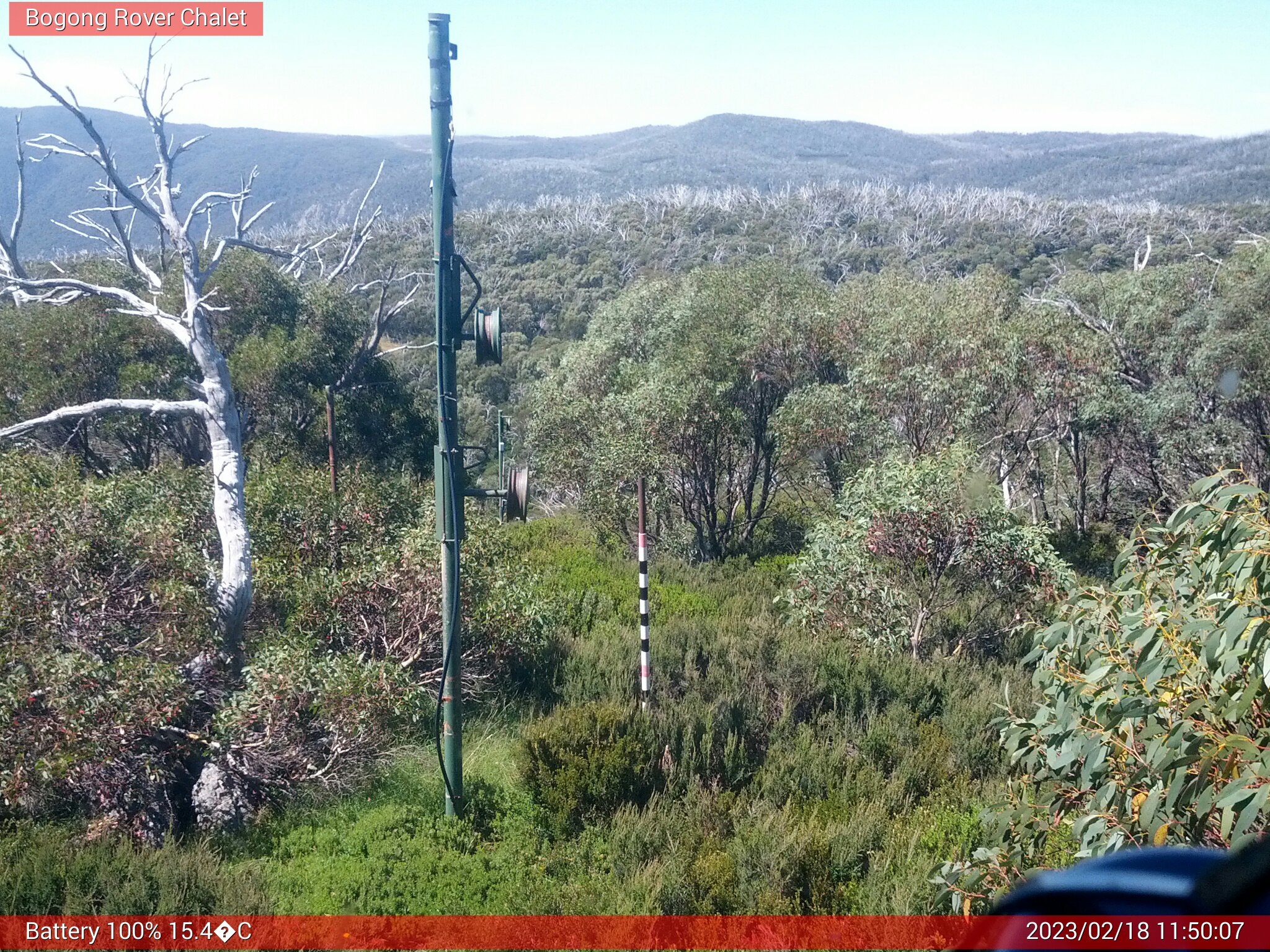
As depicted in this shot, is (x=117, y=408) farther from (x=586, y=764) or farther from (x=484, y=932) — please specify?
(x=484, y=932)

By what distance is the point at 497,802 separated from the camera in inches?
243

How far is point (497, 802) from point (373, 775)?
968mm

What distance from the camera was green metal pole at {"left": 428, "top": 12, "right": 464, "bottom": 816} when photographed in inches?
209

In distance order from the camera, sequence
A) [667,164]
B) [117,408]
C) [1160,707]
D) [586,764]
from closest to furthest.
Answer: [1160,707] → [586,764] → [117,408] → [667,164]

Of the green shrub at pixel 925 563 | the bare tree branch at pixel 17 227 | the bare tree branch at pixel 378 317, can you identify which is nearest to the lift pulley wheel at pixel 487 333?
the bare tree branch at pixel 17 227

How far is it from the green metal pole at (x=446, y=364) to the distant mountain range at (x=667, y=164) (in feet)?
191

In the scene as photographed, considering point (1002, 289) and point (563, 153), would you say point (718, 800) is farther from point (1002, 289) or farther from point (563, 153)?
point (563, 153)

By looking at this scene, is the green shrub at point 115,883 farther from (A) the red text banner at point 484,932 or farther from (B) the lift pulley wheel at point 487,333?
(B) the lift pulley wheel at point 487,333

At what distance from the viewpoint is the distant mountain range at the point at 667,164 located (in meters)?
79.6

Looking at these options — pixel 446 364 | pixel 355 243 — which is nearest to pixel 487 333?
pixel 446 364

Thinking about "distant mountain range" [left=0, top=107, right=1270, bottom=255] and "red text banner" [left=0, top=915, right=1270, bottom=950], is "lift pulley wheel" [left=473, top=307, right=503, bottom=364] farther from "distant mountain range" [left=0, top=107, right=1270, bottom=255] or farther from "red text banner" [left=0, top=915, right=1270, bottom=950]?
"distant mountain range" [left=0, top=107, right=1270, bottom=255]

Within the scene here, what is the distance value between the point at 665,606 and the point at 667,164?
5188 inches

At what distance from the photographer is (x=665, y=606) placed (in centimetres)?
1198

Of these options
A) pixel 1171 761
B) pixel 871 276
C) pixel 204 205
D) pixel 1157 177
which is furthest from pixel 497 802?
pixel 1157 177
